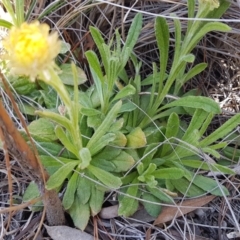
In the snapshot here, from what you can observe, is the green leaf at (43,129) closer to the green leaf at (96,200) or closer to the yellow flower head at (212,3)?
the green leaf at (96,200)

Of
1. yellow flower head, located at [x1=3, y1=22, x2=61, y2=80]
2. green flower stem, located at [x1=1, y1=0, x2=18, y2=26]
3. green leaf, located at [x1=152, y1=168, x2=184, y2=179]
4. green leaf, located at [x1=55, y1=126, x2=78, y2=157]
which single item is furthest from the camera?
green flower stem, located at [x1=1, y1=0, x2=18, y2=26]

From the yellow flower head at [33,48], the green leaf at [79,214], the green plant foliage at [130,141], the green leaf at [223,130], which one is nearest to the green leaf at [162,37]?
the green plant foliage at [130,141]

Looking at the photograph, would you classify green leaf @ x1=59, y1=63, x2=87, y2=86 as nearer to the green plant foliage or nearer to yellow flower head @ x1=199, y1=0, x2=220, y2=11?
the green plant foliage

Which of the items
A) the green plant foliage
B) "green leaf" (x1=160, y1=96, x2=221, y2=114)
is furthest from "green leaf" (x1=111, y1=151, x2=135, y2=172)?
"green leaf" (x1=160, y1=96, x2=221, y2=114)

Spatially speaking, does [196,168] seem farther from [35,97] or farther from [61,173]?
[35,97]

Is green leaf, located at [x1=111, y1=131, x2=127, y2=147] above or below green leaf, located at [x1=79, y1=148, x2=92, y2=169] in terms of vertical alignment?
below

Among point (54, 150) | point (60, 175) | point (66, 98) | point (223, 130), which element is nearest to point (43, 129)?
point (54, 150)
